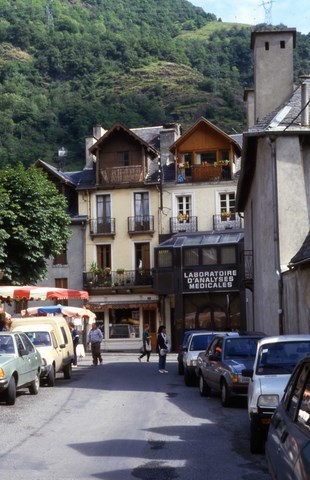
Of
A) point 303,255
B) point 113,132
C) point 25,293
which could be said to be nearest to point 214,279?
point 113,132

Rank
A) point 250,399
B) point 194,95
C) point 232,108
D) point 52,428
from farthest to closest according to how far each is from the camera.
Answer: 1. point 194,95
2. point 232,108
3. point 52,428
4. point 250,399

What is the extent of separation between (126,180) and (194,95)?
7616 cm

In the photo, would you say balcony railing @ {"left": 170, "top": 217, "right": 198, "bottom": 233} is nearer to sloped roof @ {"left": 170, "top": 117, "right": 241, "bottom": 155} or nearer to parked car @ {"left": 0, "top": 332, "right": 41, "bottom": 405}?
sloped roof @ {"left": 170, "top": 117, "right": 241, "bottom": 155}

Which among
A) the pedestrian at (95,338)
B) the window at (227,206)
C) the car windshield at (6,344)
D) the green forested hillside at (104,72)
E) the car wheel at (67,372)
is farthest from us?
the green forested hillside at (104,72)

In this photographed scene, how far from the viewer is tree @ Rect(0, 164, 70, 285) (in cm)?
3180

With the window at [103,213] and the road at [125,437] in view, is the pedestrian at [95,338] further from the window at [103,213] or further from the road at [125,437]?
the window at [103,213]

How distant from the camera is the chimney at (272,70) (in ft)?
95.6

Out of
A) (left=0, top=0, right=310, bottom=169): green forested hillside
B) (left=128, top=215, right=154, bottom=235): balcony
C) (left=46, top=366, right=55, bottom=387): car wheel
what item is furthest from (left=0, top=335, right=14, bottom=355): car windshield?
(left=0, top=0, right=310, bottom=169): green forested hillside

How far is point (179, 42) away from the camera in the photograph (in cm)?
17012

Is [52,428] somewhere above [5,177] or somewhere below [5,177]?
below

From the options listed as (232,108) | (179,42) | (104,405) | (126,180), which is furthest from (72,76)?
(104,405)

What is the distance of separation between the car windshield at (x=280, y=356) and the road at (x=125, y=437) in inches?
46.3

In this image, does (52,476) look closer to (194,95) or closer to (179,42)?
(194,95)

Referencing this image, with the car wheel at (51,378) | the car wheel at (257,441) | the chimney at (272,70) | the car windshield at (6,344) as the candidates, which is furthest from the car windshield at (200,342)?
the car wheel at (257,441)
